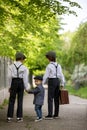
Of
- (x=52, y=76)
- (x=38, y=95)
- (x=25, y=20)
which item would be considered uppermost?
(x=25, y=20)

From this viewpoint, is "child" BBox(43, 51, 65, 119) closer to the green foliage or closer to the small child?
the small child

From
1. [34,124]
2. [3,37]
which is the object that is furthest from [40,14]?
[3,37]

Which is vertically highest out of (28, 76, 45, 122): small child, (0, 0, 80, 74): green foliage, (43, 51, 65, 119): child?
Result: (0, 0, 80, 74): green foliage

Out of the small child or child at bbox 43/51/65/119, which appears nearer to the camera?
the small child

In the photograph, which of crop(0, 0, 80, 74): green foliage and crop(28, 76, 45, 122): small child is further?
crop(0, 0, 80, 74): green foliage

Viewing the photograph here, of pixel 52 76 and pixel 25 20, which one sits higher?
pixel 25 20

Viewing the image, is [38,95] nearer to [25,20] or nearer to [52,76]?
[52,76]

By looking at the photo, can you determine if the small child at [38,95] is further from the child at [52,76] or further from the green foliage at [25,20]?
the green foliage at [25,20]

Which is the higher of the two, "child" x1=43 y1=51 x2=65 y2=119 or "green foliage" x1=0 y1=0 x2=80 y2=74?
"green foliage" x1=0 y1=0 x2=80 y2=74

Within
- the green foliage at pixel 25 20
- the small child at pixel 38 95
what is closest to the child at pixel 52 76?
the small child at pixel 38 95

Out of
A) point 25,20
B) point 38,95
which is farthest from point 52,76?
point 25,20

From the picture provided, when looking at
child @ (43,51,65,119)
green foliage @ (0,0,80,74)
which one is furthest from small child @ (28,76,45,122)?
green foliage @ (0,0,80,74)

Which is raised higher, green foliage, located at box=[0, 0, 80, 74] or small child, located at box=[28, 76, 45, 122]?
green foliage, located at box=[0, 0, 80, 74]

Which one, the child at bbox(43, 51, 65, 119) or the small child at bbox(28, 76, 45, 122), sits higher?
the child at bbox(43, 51, 65, 119)
